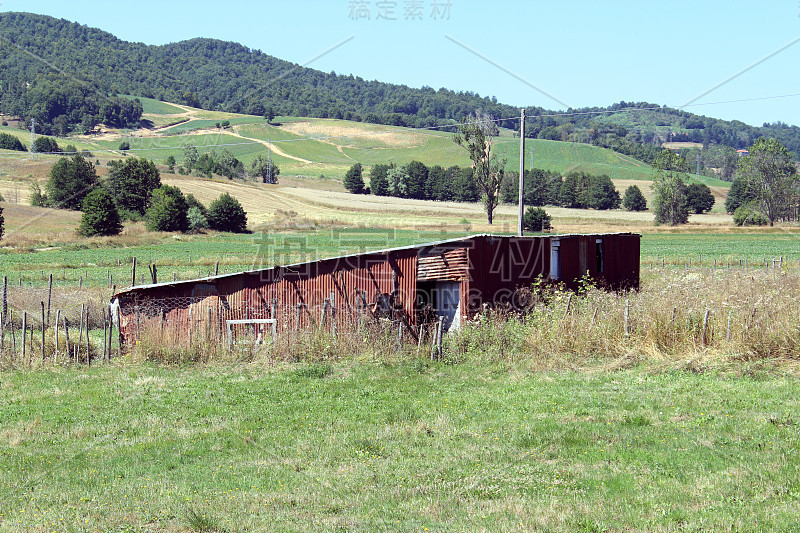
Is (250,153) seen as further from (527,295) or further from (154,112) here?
(527,295)

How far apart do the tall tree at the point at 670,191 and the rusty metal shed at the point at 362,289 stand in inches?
2731

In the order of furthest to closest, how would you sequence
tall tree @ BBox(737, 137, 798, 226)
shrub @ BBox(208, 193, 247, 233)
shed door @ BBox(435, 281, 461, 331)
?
tall tree @ BBox(737, 137, 798, 226)
shrub @ BBox(208, 193, 247, 233)
shed door @ BBox(435, 281, 461, 331)

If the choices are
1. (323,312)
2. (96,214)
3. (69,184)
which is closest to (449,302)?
(323,312)

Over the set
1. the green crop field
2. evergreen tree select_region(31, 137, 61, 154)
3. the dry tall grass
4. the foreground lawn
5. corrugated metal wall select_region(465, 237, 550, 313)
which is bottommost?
the foreground lawn

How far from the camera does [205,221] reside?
68.8 metres

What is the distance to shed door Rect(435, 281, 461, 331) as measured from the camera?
18188mm

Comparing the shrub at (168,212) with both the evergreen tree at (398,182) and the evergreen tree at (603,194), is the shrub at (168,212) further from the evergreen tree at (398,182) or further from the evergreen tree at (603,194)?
the evergreen tree at (603,194)

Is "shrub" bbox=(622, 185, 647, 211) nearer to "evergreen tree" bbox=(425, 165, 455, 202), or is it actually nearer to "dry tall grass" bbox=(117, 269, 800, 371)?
"evergreen tree" bbox=(425, 165, 455, 202)

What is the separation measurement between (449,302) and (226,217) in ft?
182

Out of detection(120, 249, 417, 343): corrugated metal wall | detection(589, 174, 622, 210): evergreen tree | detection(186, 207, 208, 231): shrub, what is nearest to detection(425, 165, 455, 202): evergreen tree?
detection(589, 174, 622, 210): evergreen tree

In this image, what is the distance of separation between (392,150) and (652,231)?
228 feet

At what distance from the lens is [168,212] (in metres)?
67.2

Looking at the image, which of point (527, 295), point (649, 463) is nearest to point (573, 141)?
point (527, 295)

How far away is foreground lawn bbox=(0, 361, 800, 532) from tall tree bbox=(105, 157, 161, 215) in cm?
6500
